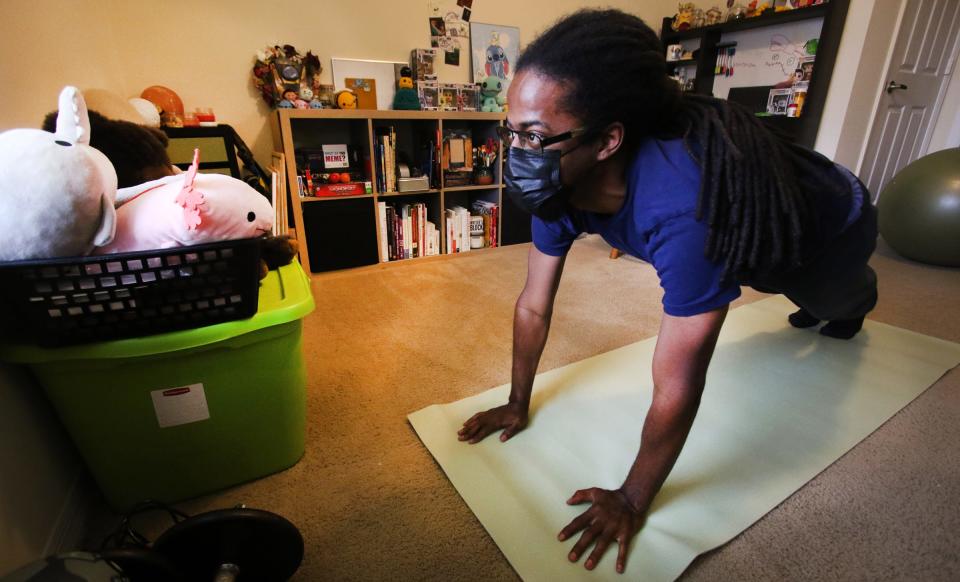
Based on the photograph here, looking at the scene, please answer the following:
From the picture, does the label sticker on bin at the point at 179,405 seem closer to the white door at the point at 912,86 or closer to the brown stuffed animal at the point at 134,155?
the brown stuffed animal at the point at 134,155

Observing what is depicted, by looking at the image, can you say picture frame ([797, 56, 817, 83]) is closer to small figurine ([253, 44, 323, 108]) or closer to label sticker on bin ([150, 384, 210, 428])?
small figurine ([253, 44, 323, 108])

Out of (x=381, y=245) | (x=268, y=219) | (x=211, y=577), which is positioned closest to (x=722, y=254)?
(x=268, y=219)

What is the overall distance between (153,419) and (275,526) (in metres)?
0.31

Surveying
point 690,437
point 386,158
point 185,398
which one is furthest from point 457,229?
point 185,398

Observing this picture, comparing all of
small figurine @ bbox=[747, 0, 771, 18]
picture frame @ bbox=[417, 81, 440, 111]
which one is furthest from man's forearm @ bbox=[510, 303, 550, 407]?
small figurine @ bbox=[747, 0, 771, 18]

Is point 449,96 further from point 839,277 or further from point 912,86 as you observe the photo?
point 912,86

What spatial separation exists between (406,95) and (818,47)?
2288mm

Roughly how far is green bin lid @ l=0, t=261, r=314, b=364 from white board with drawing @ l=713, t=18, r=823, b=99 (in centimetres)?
293

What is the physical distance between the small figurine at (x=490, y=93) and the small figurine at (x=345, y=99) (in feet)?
2.42

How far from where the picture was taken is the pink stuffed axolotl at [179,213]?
646 millimetres

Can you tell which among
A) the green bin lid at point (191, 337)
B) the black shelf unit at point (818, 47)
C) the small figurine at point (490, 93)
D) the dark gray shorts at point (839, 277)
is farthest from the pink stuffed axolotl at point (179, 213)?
the black shelf unit at point (818, 47)

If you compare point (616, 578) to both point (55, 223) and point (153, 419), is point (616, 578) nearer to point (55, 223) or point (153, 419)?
point (153, 419)

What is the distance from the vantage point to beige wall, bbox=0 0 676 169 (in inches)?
50.4

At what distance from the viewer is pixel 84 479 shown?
844 millimetres
